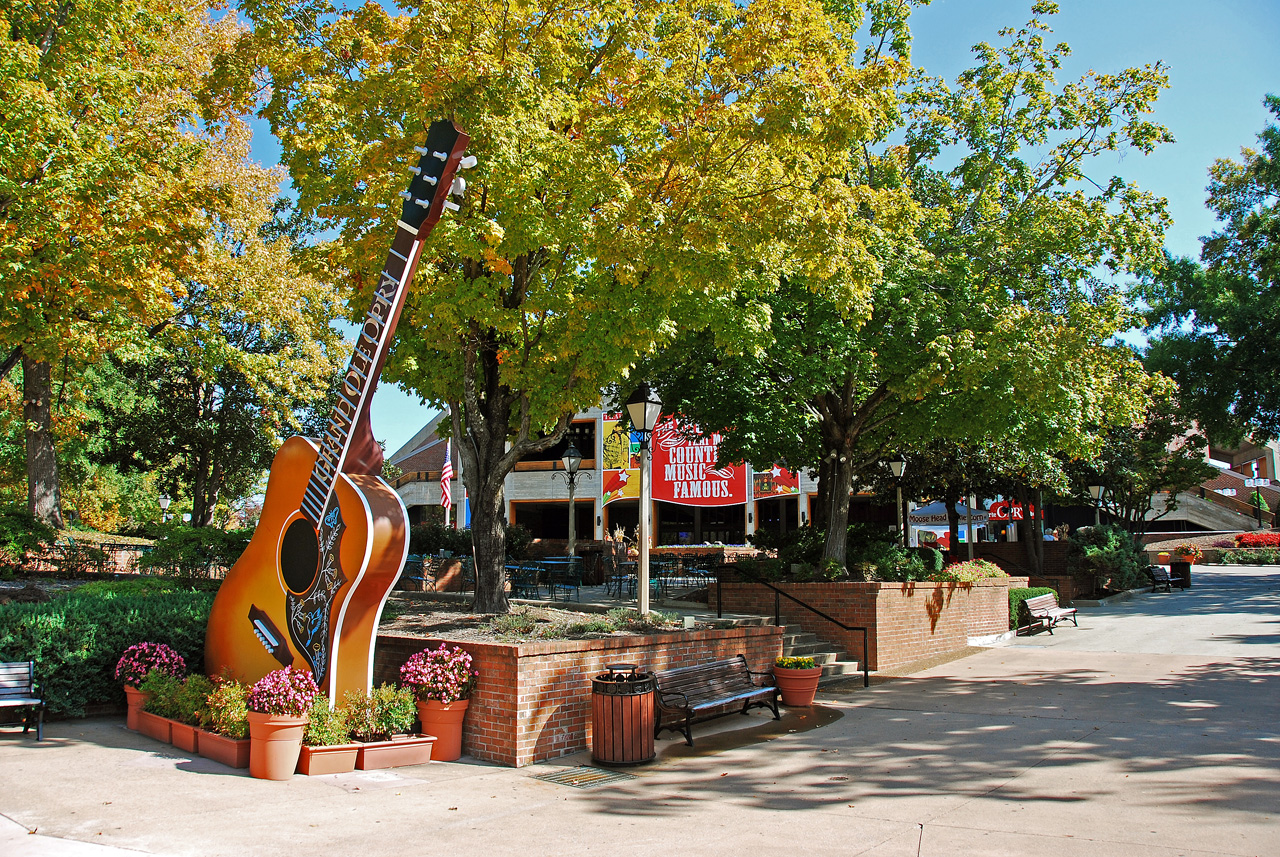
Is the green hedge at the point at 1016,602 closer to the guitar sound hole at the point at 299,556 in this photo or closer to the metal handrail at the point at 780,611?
the metal handrail at the point at 780,611

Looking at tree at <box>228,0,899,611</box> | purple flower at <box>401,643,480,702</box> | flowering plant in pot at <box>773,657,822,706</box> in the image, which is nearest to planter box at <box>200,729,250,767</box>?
purple flower at <box>401,643,480,702</box>

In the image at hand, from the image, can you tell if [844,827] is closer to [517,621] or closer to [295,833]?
[295,833]

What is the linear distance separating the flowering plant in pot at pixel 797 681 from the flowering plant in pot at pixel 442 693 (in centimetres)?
442

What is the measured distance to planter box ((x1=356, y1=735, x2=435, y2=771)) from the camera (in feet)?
26.3

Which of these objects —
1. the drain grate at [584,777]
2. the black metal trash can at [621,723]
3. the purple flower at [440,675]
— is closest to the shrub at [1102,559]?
the black metal trash can at [621,723]

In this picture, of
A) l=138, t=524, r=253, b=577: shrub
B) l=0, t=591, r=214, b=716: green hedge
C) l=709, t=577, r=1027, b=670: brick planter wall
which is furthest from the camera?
l=138, t=524, r=253, b=577: shrub

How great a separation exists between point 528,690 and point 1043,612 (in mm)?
16097

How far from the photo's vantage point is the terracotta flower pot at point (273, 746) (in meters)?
7.41

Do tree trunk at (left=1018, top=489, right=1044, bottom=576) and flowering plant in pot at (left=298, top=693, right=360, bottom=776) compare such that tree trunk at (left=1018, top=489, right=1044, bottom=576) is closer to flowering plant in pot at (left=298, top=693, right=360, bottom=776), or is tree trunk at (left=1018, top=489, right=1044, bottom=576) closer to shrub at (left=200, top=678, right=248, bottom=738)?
flowering plant in pot at (left=298, top=693, right=360, bottom=776)

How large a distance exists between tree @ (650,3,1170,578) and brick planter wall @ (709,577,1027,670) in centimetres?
202

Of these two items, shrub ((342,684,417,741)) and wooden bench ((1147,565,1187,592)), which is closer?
shrub ((342,684,417,741))

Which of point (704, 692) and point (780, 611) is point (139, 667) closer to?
point (704, 692)

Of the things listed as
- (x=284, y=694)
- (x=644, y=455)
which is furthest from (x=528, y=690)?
(x=644, y=455)

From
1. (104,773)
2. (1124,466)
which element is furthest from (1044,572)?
(104,773)
